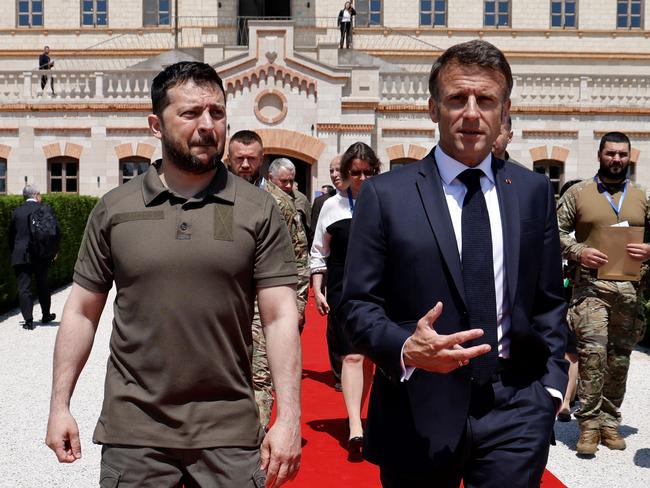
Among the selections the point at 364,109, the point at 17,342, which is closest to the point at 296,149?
the point at 364,109

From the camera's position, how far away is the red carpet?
6.13m

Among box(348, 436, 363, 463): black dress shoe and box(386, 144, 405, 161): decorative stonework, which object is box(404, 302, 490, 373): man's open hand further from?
box(386, 144, 405, 161): decorative stonework

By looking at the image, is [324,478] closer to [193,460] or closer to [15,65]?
[193,460]

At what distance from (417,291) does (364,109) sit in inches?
1024

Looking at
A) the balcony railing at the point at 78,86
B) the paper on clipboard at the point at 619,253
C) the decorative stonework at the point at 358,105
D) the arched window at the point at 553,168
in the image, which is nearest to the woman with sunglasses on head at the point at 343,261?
the paper on clipboard at the point at 619,253

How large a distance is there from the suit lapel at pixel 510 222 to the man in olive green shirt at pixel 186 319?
833 mm

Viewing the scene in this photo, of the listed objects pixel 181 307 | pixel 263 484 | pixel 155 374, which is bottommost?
pixel 263 484

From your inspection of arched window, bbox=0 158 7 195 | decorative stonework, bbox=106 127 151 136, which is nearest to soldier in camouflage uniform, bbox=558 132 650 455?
decorative stonework, bbox=106 127 151 136

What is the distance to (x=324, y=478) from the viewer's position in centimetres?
617

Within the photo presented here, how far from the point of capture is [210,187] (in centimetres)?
346

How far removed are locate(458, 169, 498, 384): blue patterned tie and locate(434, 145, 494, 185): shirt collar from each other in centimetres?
21

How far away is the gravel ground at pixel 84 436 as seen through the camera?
20.9 ft

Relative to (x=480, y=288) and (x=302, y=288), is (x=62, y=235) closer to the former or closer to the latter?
(x=302, y=288)

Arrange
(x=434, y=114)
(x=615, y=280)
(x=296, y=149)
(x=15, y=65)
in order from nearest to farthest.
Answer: (x=434, y=114) < (x=615, y=280) < (x=296, y=149) < (x=15, y=65)
